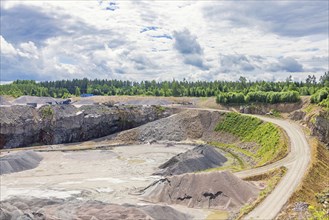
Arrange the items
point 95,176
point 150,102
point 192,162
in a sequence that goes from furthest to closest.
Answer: point 150,102 < point 192,162 < point 95,176

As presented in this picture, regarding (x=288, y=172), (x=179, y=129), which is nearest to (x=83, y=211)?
(x=288, y=172)

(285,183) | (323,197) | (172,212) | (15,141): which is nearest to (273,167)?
(285,183)

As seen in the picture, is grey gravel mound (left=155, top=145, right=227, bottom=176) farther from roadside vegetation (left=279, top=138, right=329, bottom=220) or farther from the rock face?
the rock face

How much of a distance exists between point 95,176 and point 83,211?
24.4 metres

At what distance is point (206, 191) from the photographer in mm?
45594

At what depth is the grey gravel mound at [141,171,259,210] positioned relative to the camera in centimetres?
4444

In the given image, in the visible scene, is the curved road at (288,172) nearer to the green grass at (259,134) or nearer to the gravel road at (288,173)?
the gravel road at (288,173)

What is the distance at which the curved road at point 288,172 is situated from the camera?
38.9 metres

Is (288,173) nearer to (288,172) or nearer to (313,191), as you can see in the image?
(288,172)

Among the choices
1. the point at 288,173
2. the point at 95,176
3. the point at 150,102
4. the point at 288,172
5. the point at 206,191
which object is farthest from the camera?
the point at 150,102

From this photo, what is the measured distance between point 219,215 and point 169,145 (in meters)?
48.9

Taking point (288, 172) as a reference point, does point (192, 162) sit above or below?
below

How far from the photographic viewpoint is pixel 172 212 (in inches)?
1571

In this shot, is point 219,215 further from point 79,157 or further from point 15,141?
point 15,141
